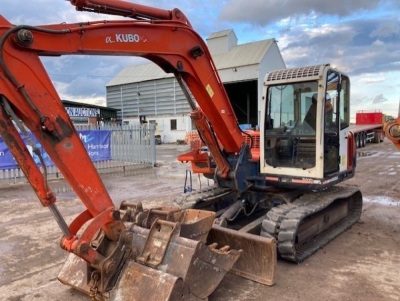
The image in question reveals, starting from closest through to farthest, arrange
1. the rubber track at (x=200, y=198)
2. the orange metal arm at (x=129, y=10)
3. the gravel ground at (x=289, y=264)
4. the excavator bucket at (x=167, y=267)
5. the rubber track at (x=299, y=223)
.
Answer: the excavator bucket at (x=167, y=267) → the orange metal arm at (x=129, y=10) → the gravel ground at (x=289, y=264) → the rubber track at (x=299, y=223) → the rubber track at (x=200, y=198)

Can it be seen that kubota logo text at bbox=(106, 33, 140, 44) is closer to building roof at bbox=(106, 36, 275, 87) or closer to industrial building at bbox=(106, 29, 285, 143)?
industrial building at bbox=(106, 29, 285, 143)

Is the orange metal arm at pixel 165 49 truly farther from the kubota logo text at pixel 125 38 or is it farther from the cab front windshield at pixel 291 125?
the cab front windshield at pixel 291 125

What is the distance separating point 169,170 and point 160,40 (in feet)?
35.6

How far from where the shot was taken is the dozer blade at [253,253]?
464 cm

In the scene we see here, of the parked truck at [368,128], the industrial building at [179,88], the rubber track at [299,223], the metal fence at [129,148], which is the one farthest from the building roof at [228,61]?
the rubber track at [299,223]

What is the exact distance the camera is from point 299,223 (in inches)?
209

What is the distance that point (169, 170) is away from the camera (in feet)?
50.3

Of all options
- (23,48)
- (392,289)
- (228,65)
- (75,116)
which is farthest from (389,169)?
(75,116)

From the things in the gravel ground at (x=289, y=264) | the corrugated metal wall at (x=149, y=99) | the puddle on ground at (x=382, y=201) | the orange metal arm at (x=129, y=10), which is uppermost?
the corrugated metal wall at (x=149, y=99)

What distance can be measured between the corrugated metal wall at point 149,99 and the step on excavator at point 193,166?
1041 inches

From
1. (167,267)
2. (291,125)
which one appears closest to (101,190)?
(167,267)

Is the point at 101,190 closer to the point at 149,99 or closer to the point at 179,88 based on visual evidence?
the point at 179,88

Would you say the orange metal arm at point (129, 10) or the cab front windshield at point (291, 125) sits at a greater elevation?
the orange metal arm at point (129, 10)

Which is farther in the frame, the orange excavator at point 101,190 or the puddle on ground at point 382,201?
the puddle on ground at point 382,201
